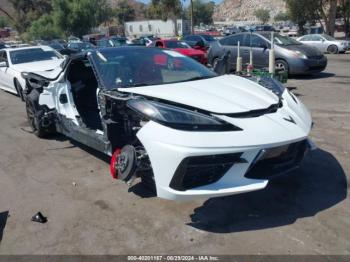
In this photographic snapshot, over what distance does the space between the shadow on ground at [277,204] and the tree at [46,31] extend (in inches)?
2038

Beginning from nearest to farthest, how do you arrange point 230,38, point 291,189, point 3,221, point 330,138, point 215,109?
point 215,109, point 3,221, point 291,189, point 330,138, point 230,38

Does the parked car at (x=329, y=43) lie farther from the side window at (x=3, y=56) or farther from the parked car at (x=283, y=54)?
the side window at (x=3, y=56)

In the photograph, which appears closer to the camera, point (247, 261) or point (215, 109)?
point (247, 261)

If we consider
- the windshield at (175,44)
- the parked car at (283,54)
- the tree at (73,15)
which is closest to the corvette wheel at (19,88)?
the parked car at (283,54)

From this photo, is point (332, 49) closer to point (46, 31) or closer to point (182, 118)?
point (182, 118)

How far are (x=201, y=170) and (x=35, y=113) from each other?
12.6 ft

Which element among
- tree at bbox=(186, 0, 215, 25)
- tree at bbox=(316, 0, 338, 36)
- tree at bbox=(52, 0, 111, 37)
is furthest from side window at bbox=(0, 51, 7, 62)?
tree at bbox=(186, 0, 215, 25)

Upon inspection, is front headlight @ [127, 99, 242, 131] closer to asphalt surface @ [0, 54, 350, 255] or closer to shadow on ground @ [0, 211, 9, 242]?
asphalt surface @ [0, 54, 350, 255]

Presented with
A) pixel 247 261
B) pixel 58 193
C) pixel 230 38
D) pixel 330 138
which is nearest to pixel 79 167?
pixel 58 193

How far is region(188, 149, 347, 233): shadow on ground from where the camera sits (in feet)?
11.6

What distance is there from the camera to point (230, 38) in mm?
14438

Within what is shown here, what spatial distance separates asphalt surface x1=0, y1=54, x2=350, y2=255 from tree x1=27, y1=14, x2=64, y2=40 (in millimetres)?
50180

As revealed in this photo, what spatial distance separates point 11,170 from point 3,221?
1498mm

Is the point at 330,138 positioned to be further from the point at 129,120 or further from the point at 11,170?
the point at 11,170
